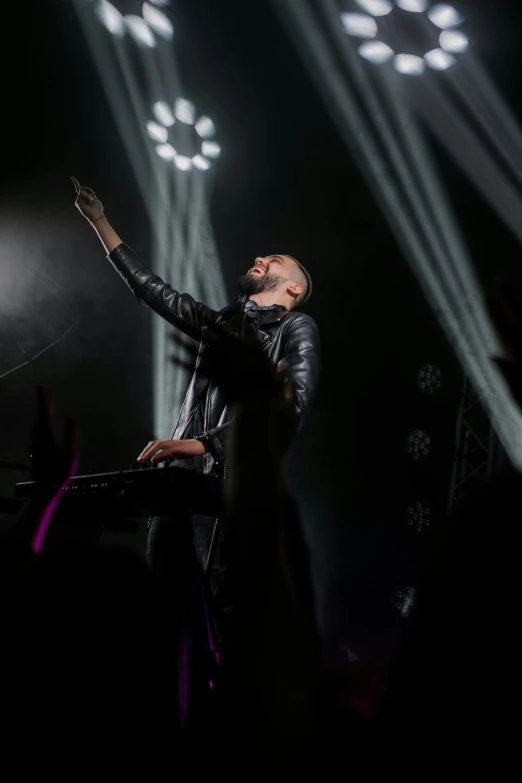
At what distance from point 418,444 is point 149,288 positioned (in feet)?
12.9

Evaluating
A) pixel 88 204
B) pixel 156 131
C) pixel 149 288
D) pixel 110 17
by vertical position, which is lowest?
pixel 149 288

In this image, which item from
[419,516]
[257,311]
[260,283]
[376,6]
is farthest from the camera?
[419,516]

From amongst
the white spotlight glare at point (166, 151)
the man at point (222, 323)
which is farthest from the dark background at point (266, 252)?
the man at point (222, 323)

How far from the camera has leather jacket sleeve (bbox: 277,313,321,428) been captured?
98.5 inches

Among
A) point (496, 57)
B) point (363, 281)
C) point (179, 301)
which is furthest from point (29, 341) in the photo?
point (496, 57)

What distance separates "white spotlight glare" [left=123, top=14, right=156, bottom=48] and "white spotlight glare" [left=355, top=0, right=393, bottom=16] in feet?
5.84

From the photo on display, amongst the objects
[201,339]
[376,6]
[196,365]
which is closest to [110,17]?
[376,6]

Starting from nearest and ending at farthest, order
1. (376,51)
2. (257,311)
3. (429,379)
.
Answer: (257,311)
(376,51)
(429,379)

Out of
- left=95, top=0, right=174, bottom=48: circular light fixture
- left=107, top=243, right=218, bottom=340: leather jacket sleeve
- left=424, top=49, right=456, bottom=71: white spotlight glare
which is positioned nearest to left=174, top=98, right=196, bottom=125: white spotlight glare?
left=95, top=0, right=174, bottom=48: circular light fixture

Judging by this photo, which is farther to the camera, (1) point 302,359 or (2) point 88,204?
(2) point 88,204

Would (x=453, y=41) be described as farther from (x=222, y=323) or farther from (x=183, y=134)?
(x=222, y=323)

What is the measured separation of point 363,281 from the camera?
6121mm

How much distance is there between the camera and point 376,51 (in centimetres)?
465

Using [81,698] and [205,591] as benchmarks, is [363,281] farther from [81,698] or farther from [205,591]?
[81,698]
